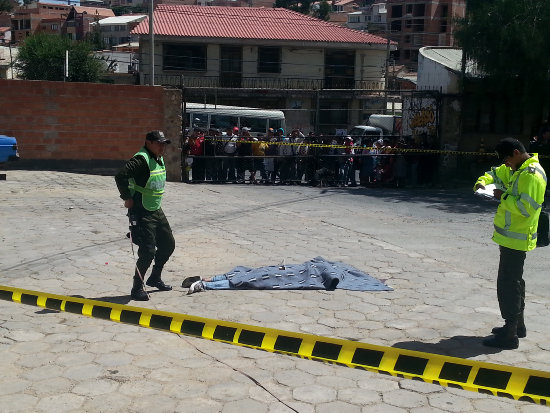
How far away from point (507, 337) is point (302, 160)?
12716mm

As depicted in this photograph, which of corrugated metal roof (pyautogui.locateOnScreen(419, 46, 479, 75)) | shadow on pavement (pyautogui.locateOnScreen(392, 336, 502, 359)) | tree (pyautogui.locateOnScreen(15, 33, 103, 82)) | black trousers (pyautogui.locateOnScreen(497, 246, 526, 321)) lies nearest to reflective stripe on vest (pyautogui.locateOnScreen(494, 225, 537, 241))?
black trousers (pyautogui.locateOnScreen(497, 246, 526, 321))

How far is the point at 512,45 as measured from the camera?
18.0 meters

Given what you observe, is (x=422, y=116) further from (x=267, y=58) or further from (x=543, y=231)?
(x=267, y=58)

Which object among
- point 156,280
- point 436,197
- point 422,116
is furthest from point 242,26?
point 156,280

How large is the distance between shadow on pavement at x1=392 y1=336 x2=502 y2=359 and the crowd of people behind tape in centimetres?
1199

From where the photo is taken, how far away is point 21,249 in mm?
9477

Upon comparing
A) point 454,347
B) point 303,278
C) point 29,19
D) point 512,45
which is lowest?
point 454,347

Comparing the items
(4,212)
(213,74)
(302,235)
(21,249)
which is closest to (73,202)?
(4,212)

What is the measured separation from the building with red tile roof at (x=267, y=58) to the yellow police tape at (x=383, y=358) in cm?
3187

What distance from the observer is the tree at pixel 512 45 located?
57.5 ft

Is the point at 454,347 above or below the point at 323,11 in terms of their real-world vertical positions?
below

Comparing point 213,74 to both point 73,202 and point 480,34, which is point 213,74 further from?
point 73,202

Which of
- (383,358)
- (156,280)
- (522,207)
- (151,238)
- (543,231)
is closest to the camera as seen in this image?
(383,358)

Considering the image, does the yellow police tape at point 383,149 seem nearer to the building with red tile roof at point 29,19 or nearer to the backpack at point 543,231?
the backpack at point 543,231
